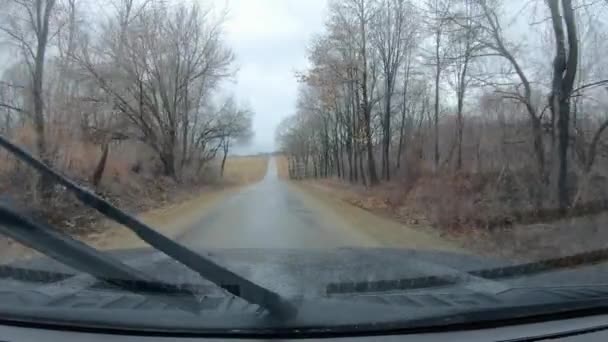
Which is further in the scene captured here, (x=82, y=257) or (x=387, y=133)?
(x=387, y=133)

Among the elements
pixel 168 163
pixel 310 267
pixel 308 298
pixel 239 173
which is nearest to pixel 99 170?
pixel 168 163

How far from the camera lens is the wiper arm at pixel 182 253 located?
2.63 meters

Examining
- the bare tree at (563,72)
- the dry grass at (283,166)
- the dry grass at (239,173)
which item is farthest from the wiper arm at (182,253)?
the dry grass at (283,166)

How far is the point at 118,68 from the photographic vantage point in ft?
95.1

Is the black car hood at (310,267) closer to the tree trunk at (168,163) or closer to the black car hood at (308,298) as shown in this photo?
the black car hood at (308,298)

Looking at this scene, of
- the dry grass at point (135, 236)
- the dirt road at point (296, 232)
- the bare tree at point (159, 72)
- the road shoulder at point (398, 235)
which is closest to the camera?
the dry grass at point (135, 236)

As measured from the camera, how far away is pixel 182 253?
286 cm

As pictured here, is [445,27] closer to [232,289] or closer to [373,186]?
[373,186]

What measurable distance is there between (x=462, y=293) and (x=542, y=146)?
58.2ft

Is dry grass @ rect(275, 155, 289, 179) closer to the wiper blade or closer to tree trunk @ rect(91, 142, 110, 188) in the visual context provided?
tree trunk @ rect(91, 142, 110, 188)

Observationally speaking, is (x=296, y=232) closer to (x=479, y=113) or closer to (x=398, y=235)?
(x=398, y=235)

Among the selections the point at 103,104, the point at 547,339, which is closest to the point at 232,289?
the point at 547,339

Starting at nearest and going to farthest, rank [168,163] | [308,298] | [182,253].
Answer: [182,253], [308,298], [168,163]

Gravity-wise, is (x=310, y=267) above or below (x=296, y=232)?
above
